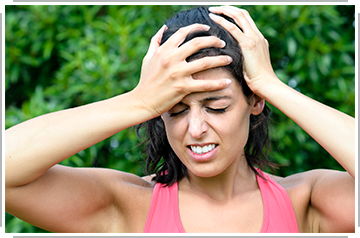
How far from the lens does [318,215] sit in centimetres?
191

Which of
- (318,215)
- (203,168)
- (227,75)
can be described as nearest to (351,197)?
(318,215)

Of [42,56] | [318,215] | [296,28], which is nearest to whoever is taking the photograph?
[318,215]

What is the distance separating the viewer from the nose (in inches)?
63.3

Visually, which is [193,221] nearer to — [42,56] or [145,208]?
[145,208]

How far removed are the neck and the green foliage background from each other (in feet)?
3.29

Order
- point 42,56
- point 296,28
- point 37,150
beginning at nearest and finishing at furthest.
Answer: point 37,150
point 296,28
point 42,56

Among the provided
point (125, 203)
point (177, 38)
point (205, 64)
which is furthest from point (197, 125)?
point (125, 203)

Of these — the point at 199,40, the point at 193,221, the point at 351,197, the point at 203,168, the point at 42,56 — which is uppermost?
the point at 42,56

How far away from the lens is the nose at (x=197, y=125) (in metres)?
1.61

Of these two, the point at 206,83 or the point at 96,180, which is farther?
the point at 96,180

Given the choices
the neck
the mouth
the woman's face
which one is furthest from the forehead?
the neck

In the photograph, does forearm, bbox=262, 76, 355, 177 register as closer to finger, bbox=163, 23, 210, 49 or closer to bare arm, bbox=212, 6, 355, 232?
bare arm, bbox=212, 6, 355, 232

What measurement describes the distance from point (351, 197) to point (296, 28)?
188cm

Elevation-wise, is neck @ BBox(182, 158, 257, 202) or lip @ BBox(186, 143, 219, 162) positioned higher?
lip @ BBox(186, 143, 219, 162)
